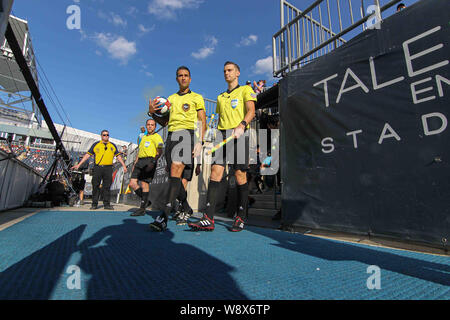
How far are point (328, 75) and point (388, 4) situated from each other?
784mm

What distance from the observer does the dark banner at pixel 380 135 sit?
5.74 feet

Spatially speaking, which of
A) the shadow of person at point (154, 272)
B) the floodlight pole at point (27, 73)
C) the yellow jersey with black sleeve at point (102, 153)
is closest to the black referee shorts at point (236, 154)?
the shadow of person at point (154, 272)

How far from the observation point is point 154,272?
1092mm

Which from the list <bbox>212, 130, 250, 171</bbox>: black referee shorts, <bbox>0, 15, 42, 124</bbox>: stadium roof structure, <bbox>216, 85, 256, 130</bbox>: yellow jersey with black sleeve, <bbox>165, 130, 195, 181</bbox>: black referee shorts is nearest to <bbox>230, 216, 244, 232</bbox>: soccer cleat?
<bbox>212, 130, 250, 171</bbox>: black referee shorts

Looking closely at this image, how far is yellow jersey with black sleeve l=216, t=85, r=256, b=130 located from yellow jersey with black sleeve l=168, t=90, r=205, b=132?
1.02 feet

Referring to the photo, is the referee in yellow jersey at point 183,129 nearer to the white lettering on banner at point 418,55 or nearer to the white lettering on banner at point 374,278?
the white lettering on banner at point 374,278

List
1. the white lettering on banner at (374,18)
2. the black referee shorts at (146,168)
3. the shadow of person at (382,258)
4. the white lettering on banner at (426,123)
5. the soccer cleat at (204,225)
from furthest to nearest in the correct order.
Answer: the black referee shorts at (146,168) → the soccer cleat at (204,225) → the white lettering on banner at (374,18) → the white lettering on banner at (426,123) → the shadow of person at (382,258)

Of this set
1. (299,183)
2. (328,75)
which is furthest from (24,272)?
(328,75)

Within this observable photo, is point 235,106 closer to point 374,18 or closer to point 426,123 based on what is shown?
point 374,18

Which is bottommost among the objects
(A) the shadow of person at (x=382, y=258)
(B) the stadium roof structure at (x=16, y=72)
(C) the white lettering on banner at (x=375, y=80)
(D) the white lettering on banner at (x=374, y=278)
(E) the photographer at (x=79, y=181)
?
(A) the shadow of person at (x=382, y=258)

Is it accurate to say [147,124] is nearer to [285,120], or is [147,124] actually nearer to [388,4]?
[285,120]

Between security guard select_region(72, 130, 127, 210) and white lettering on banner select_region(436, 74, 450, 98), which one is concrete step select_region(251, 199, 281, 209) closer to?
security guard select_region(72, 130, 127, 210)

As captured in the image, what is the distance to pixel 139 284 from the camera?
0.94 m

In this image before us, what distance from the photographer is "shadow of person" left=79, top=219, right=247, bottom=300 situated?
862 mm
